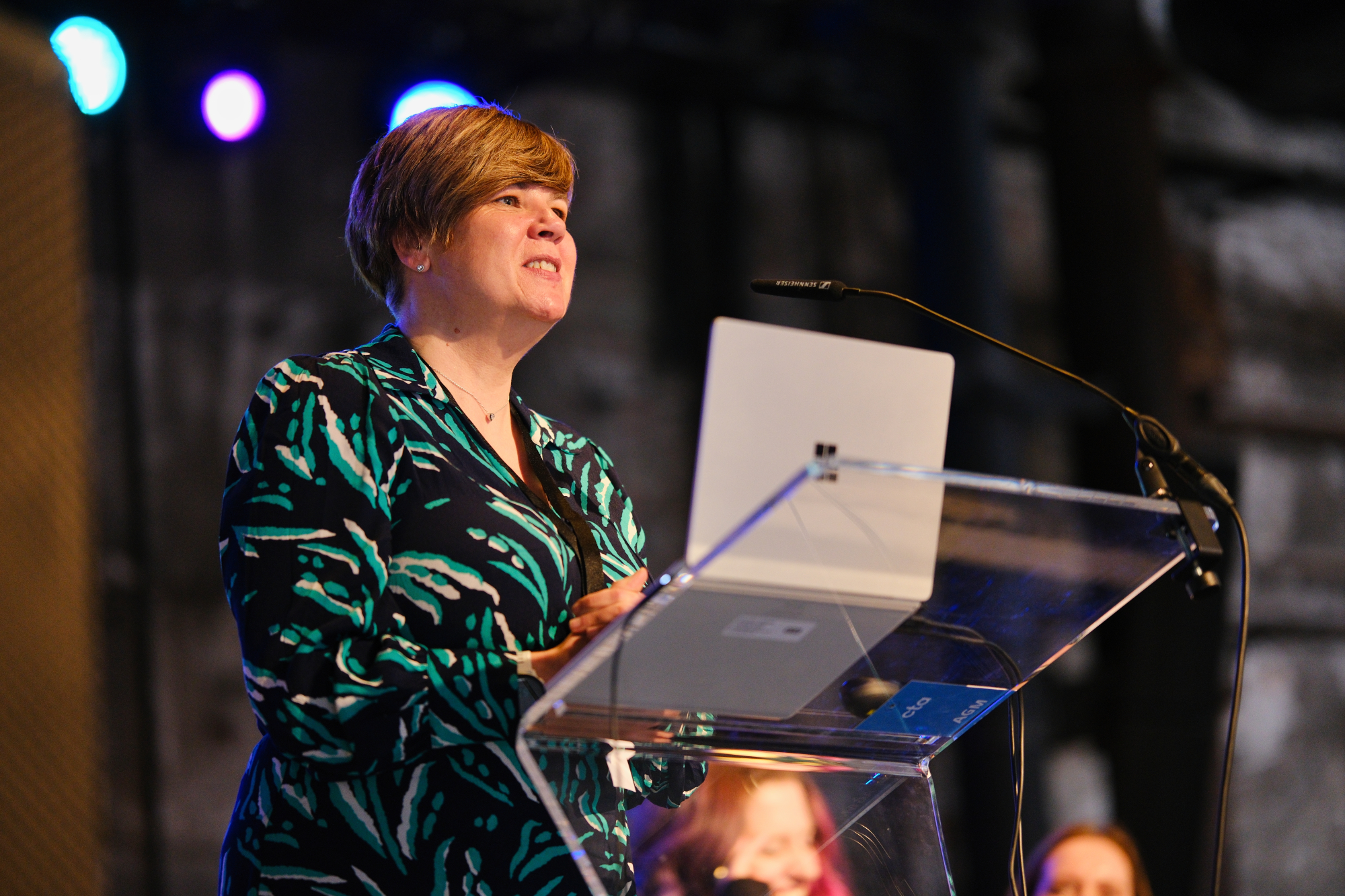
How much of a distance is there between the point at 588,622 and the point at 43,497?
284 cm

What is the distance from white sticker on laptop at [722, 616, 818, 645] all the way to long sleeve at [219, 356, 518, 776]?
239 millimetres

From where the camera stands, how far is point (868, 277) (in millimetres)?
5410

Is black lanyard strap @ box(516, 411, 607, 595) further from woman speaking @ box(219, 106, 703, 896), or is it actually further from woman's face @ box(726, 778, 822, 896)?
woman's face @ box(726, 778, 822, 896)

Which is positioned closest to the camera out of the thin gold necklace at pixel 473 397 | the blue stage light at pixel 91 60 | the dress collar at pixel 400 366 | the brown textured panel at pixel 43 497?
the dress collar at pixel 400 366

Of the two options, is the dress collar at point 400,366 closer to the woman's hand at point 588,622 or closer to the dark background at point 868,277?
the woman's hand at point 588,622

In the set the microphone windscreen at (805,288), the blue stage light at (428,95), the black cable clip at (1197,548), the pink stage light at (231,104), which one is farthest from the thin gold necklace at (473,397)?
the pink stage light at (231,104)

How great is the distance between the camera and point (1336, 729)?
578 centimetres

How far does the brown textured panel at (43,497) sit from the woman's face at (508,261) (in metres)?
2.46

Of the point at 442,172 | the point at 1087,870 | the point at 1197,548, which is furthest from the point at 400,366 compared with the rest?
the point at 1087,870

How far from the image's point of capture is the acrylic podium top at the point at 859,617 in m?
1.11

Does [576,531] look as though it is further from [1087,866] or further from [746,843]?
[1087,866]

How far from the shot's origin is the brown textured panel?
3.44 metres

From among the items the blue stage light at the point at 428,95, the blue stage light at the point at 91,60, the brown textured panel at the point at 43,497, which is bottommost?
the brown textured panel at the point at 43,497

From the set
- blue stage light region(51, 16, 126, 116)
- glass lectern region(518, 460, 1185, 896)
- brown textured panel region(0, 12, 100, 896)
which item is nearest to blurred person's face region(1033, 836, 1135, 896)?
glass lectern region(518, 460, 1185, 896)
